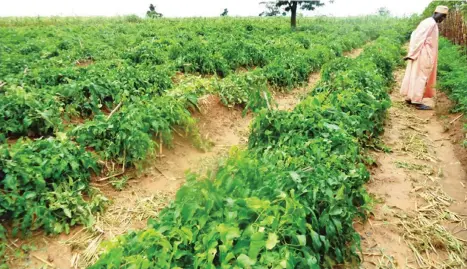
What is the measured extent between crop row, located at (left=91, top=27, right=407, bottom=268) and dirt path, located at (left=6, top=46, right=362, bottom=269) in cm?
34

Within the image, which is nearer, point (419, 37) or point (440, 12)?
point (440, 12)

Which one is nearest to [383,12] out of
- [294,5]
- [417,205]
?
[294,5]

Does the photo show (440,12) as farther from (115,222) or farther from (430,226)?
(115,222)

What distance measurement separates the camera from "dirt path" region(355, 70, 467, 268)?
3240 mm

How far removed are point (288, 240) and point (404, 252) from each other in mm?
1444

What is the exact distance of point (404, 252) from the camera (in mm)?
3273

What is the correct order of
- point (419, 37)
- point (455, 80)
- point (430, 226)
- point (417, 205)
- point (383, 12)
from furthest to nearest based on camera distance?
1. point (383, 12)
2. point (455, 80)
3. point (419, 37)
4. point (417, 205)
5. point (430, 226)

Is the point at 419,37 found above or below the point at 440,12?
below

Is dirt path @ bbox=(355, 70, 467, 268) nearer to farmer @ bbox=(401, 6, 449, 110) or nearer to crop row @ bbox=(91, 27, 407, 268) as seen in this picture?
crop row @ bbox=(91, 27, 407, 268)

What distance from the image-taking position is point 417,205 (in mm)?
3992

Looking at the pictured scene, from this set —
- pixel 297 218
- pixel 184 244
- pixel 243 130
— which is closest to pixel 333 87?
pixel 243 130

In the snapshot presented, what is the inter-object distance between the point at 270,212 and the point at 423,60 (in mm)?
6178

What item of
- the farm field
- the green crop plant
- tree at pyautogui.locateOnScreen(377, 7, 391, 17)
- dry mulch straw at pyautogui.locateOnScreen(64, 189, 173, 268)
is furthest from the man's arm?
tree at pyautogui.locateOnScreen(377, 7, 391, 17)

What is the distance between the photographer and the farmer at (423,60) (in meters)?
7.10
